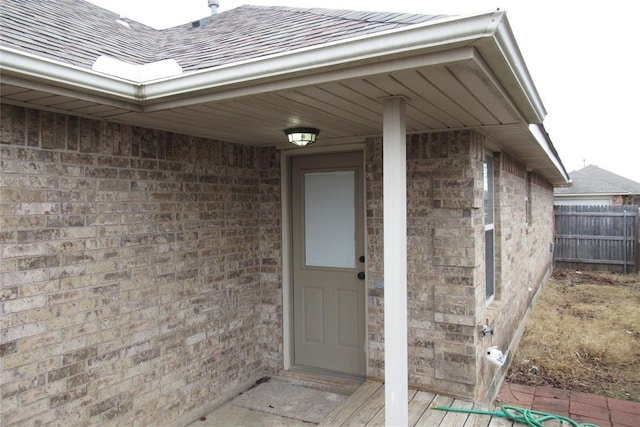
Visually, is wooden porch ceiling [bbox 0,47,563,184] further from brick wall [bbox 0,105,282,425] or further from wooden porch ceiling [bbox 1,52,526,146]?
brick wall [bbox 0,105,282,425]

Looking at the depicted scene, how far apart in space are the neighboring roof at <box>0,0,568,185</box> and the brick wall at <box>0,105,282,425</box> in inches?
13.8

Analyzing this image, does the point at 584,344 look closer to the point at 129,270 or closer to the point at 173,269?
the point at 173,269

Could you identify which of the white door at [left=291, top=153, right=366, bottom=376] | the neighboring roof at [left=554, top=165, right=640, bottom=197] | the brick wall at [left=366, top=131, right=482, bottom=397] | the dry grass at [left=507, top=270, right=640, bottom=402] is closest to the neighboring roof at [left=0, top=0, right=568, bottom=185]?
the brick wall at [left=366, top=131, right=482, bottom=397]

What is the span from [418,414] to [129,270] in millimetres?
2415

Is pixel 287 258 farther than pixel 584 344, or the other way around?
pixel 584 344

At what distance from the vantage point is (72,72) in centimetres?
247

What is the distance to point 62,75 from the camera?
2.43 metres

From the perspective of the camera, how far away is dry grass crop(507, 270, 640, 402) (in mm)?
5164

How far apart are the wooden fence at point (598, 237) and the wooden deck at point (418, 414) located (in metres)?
12.4

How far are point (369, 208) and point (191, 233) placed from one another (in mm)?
1586

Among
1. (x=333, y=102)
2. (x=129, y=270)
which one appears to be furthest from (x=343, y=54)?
(x=129, y=270)

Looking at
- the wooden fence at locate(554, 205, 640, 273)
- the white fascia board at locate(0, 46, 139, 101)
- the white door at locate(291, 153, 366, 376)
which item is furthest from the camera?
the wooden fence at locate(554, 205, 640, 273)

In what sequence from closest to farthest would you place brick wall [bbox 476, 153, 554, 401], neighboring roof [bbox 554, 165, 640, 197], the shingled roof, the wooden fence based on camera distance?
1. the shingled roof
2. brick wall [bbox 476, 153, 554, 401]
3. the wooden fence
4. neighboring roof [bbox 554, 165, 640, 197]

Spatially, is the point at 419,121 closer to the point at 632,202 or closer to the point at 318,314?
the point at 318,314
